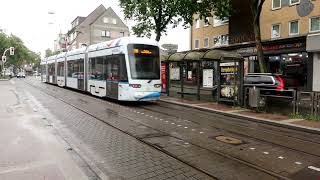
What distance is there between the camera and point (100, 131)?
10.5 meters

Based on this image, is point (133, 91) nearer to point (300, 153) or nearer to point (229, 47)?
point (300, 153)

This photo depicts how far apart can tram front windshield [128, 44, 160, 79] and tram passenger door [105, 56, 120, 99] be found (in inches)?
43.9

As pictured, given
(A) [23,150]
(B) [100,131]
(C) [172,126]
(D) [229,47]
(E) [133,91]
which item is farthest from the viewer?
(D) [229,47]

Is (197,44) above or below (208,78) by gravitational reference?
above

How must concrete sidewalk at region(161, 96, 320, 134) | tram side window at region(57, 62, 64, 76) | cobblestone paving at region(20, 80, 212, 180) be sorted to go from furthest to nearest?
tram side window at region(57, 62, 64, 76), concrete sidewalk at region(161, 96, 320, 134), cobblestone paving at region(20, 80, 212, 180)

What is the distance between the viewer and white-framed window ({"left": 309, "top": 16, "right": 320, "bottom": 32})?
25344 millimetres

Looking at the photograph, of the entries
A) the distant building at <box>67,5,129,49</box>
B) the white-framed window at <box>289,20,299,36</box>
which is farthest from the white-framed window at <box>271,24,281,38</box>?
the distant building at <box>67,5,129,49</box>

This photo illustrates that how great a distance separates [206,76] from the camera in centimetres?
2008

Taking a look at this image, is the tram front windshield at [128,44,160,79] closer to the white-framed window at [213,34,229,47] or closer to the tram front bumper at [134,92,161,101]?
the tram front bumper at [134,92,161,101]

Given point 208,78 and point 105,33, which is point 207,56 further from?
point 105,33

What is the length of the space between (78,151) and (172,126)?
14.3ft

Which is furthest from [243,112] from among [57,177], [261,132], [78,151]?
[57,177]

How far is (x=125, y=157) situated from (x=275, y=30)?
24.7 m

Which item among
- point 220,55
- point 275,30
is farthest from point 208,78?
point 275,30
